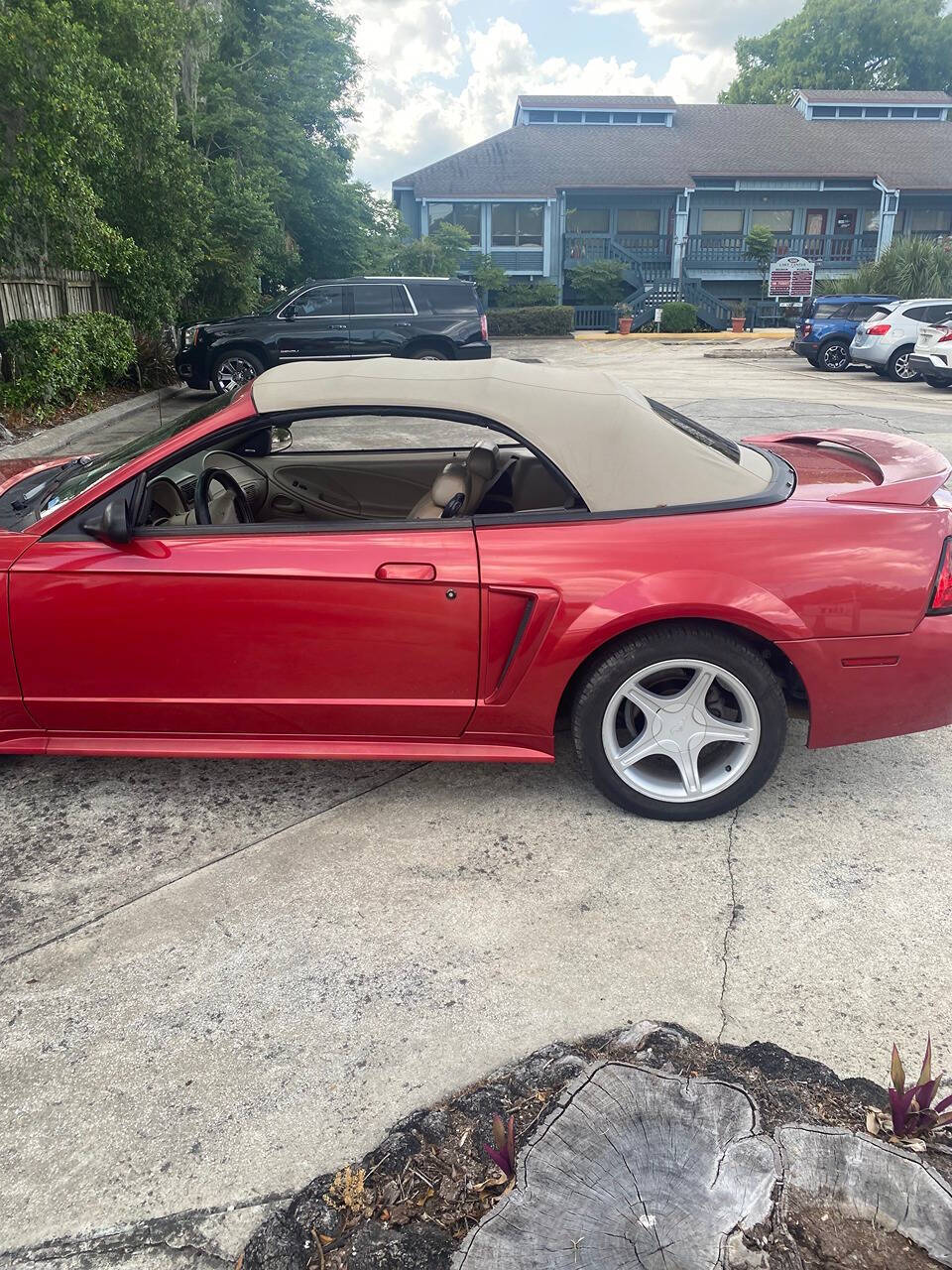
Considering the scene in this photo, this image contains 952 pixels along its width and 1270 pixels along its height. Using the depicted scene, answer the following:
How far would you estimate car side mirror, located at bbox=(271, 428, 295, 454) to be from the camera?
4129 millimetres

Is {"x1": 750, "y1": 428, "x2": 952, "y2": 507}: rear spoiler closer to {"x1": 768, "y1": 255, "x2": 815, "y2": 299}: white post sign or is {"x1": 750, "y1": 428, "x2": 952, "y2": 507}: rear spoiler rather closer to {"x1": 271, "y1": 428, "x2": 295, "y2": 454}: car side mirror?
{"x1": 271, "y1": 428, "x2": 295, "y2": 454}: car side mirror

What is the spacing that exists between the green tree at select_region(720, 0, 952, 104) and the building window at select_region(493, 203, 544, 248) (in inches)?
1179

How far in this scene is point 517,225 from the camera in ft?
120

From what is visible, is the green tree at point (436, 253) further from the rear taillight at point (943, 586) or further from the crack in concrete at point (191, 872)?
the rear taillight at point (943, 586)


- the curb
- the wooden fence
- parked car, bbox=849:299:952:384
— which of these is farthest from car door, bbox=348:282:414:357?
parked car, bbox=849:299:952:384

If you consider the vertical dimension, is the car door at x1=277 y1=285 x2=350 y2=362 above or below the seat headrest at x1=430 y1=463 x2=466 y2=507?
above

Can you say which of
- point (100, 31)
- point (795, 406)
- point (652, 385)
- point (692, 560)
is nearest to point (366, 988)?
point (692, 560)

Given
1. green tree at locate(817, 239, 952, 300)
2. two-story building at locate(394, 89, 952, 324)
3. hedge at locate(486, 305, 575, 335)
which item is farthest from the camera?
two-story building at locate(394, 89, 952, 324)

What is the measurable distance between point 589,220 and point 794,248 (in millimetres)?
8383

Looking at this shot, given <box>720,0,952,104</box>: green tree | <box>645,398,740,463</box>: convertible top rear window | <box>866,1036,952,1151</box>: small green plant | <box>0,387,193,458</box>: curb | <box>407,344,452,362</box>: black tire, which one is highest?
<box>720,0,952,104</box>: green tree

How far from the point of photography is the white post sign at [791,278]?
31.9 m

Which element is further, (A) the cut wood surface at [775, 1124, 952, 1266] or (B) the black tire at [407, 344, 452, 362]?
(B) the black tire at [407, 344, 452, 362]

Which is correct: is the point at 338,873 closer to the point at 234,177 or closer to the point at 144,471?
the point at 144,471

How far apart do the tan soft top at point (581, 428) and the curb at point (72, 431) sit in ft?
23.6
